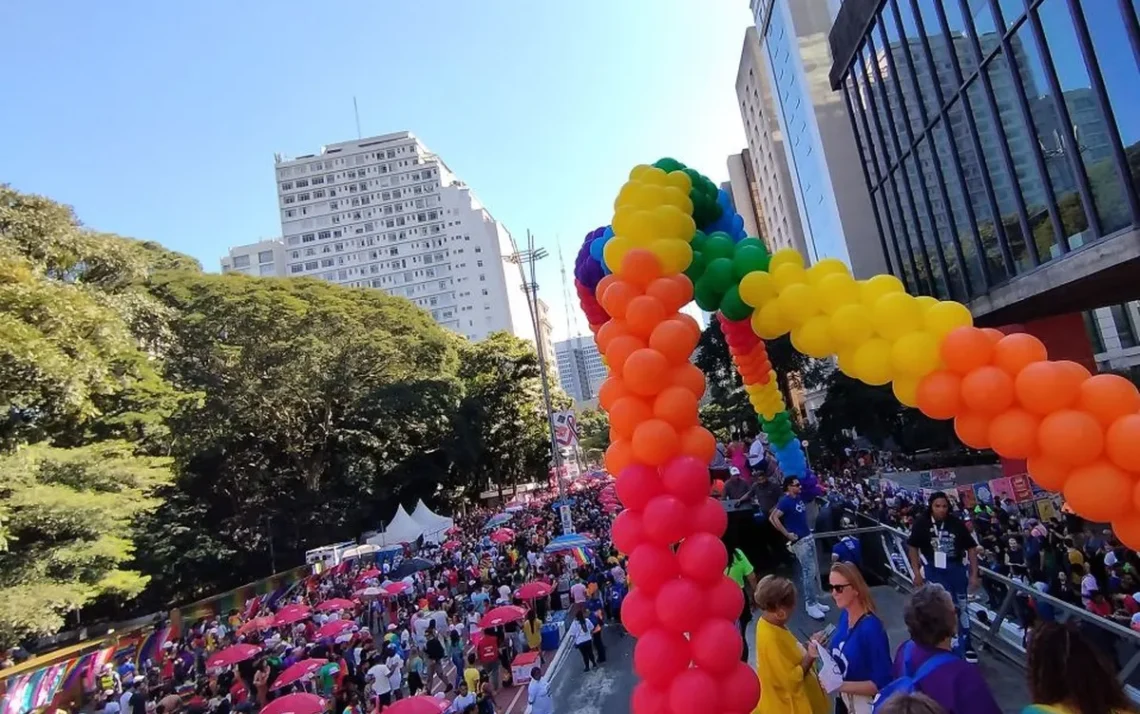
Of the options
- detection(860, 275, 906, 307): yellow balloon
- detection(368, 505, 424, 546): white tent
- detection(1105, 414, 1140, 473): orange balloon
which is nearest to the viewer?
detection(1105, 414, 1140, 473): orange balloon

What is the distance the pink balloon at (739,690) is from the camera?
Result: 3.96 meters

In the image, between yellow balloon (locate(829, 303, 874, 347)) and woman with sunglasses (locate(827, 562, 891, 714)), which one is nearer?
woman with sunglasses (locate(827, 562, 891, 714))

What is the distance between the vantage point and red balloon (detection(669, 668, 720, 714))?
3920 mm

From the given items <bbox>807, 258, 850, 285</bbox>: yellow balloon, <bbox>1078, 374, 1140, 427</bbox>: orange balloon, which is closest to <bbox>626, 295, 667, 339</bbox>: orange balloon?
<bbox>807, 258, 850, 285</bbox>: yellow balloon

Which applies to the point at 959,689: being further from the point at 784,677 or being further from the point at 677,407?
the point at 677,407

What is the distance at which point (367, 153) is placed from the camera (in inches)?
4210

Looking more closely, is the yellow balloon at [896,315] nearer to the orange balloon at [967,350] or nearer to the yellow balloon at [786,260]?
the orange balloon at [967,350]

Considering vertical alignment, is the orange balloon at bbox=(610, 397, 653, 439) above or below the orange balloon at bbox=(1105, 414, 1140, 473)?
above

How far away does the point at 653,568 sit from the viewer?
14.3ft

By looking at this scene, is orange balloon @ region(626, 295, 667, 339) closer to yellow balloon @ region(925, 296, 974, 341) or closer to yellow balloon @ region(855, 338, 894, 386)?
yellow balloon @ region(855, 338, 894, 386)

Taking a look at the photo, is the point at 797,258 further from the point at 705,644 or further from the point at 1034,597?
the point at 1034,597

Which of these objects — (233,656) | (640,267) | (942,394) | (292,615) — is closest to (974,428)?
(942,394)

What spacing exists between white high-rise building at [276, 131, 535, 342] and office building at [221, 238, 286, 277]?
1522 millimetres

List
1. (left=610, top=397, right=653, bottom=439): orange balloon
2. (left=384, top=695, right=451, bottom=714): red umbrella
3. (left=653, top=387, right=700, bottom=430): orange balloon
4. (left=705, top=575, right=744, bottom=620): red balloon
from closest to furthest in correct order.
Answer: (left=705, top=575, right=744, bottom=620): red balloon → (left=653, top=387, right=700, bottom=430): orange balloon → (left=610, top=397, right=653, bottom=439): orange balloon → (left=384, top=695, right=451, bottom=714): red umbrella
